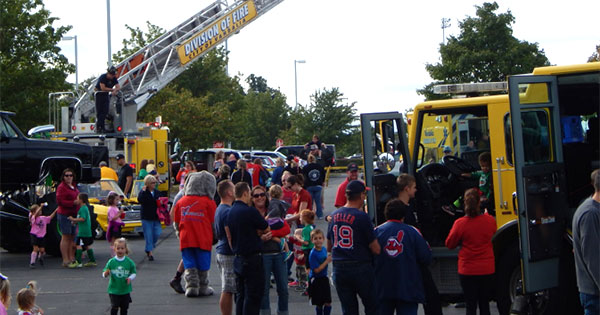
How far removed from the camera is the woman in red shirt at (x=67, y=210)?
48.3 feet

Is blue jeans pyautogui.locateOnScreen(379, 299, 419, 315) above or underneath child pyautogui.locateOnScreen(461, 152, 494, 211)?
underneath

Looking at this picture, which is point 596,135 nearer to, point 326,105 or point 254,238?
point 254,238

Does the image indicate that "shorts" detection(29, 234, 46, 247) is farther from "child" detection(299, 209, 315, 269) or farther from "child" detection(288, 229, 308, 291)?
"child" detection(299, 209, 315, 269)

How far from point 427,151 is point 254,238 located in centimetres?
259

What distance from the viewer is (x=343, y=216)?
7.57 m

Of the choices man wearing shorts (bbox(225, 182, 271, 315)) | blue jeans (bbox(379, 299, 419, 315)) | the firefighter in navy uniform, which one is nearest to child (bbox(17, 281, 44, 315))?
man wearing shorts (bbox(225, 182, 271, 315))

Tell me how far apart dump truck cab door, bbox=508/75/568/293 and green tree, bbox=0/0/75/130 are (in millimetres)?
25172

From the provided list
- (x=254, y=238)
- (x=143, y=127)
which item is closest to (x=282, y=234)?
(x=254, y=238)

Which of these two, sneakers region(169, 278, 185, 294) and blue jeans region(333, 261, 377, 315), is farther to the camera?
sneakers region(169, 278, 185, 294)

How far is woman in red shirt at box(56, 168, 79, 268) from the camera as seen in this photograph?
14727 mm

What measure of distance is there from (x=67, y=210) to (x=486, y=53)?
58.6ft

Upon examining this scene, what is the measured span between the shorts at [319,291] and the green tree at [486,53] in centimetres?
1974

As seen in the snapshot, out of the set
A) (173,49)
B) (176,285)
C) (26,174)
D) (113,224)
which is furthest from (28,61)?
(176,285)

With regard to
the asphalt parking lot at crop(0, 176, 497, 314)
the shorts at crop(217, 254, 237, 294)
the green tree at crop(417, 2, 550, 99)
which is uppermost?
the green tree at crop(417, 2, 550, 99)
